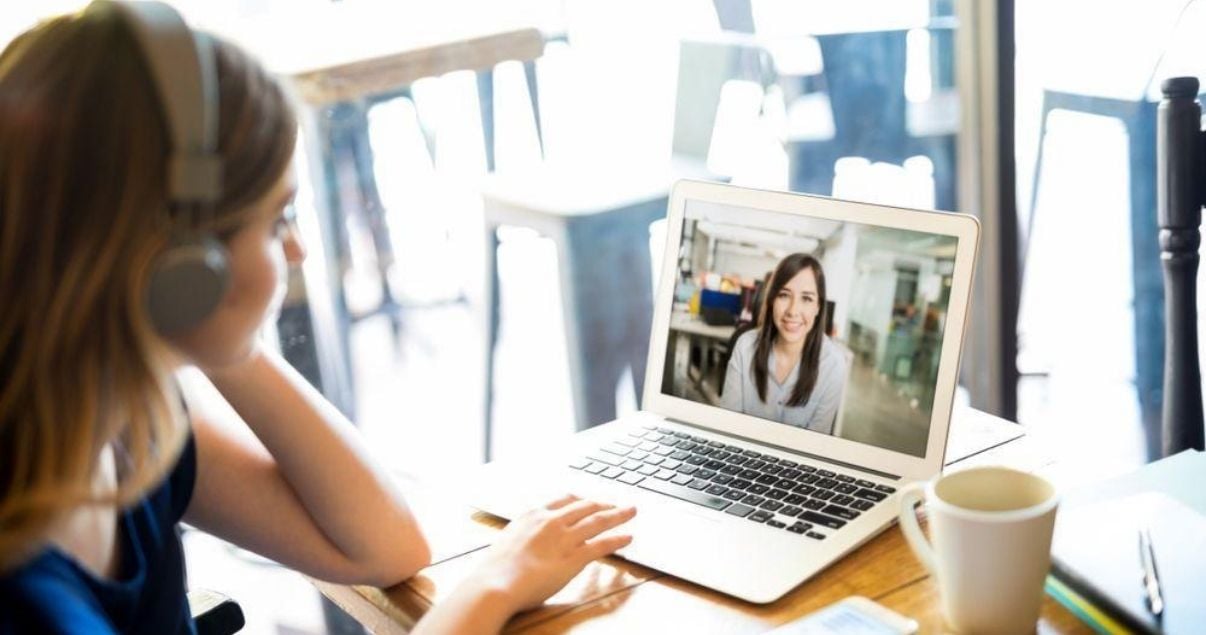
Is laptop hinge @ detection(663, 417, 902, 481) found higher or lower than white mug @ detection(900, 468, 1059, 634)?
lower

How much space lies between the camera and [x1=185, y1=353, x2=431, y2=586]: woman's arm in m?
1.08

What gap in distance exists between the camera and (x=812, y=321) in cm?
111

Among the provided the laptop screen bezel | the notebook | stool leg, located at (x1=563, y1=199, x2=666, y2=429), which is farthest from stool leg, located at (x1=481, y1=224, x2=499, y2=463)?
the notebook

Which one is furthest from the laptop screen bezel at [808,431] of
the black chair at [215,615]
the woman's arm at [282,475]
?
the black chair at [215,615]

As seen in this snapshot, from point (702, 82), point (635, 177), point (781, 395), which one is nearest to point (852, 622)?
point (781, 395)

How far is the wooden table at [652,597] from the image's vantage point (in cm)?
90

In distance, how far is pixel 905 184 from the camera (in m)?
2.47

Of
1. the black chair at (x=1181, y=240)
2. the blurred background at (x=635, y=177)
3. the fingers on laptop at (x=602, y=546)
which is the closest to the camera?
the fingers on laptop at (x=602, y=546)

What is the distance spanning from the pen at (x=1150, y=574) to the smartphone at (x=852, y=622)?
0.15 metres

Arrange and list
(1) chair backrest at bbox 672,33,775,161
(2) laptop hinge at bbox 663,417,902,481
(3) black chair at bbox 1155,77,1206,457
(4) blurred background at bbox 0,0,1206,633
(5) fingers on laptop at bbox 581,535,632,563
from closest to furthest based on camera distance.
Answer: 1. (5) fingers on laptop at bbox 581,535,632,563
2. (2) laptop hinge at bbox 663,417,902,481
3. (3) black chair at bbox 1155,77,1206,457
4. (4) blurred background at bbox 0,0,1206,633
5. (1) chair backrest at bbox 672,33,775,161

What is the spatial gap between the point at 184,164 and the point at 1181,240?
3.05 ft

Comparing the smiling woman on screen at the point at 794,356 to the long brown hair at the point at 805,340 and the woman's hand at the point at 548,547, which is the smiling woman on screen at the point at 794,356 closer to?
the long brown hair at the point at 805,340

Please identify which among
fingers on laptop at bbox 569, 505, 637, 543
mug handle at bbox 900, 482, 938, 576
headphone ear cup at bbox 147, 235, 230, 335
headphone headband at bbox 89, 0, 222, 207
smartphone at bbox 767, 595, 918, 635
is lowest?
smartphone at bbox 767, 595, 918, 635

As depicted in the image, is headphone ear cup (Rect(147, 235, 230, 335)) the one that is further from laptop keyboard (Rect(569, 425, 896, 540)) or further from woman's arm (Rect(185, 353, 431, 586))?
laptop keyboard (Rect(569, 425, 896, 540))
